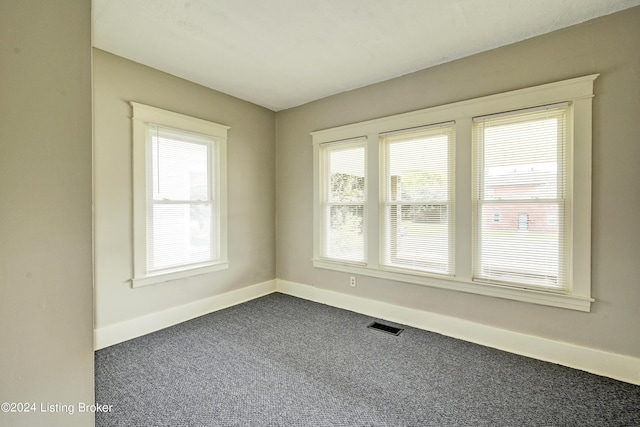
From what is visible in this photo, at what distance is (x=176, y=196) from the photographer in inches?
127

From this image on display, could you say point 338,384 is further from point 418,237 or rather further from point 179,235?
point 179,235

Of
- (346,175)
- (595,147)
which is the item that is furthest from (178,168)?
(595,147)

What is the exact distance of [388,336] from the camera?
9.48ft

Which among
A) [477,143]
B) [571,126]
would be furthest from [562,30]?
[477,143]

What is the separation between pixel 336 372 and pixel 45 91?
233cm

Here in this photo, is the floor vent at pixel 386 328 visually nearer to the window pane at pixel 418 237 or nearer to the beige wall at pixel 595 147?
the beige wall at pixel 595 147

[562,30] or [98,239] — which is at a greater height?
[562,30]

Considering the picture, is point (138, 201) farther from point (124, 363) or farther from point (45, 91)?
point (45, 91)

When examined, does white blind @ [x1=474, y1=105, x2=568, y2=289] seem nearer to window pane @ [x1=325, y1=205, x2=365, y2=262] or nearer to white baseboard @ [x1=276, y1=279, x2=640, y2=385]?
white baseboard @ [x1=276, y1=279, x2=640, y2=385]

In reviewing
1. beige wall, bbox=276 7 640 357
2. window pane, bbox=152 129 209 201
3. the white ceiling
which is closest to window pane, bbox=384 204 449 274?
beige wall, bbox=276 7 640 357

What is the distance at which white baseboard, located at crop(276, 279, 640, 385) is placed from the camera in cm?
221

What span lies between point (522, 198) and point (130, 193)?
3658 millimetres

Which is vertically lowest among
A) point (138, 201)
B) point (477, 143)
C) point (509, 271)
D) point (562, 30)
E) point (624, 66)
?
point (509, 271)

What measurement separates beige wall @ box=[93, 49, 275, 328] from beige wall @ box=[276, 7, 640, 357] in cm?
186
